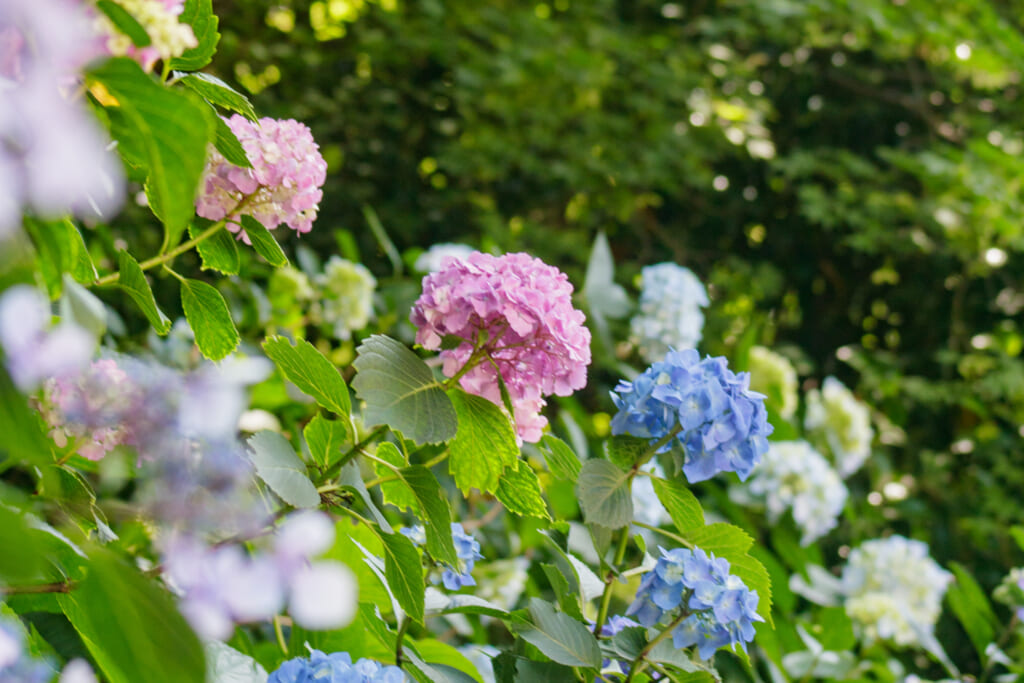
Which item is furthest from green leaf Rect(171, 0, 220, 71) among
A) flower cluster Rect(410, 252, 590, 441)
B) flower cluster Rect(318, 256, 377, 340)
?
flower cluster Rect(318, 256, 377, 340)

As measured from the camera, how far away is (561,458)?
640mm

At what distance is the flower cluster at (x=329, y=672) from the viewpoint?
0.52 meters

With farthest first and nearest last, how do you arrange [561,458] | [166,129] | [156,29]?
[156,29]
[561,458]
[166,129]

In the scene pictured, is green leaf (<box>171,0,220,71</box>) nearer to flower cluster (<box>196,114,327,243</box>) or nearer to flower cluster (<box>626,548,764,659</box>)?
flower cluster (<box>196,114,327,243</box>)

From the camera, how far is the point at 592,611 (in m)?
1.05

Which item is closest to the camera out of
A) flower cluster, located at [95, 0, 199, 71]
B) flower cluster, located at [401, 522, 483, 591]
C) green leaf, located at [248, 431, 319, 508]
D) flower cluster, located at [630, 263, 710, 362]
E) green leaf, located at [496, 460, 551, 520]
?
green leaf, located at [248, 431, 319, 508]

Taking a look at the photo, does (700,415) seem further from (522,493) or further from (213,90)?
(213,90)

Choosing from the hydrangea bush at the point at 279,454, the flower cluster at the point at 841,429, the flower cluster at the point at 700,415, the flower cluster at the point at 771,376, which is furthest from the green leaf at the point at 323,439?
the flower cluster at the point at 841,429

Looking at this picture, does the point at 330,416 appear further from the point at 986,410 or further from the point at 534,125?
the point at 986,410

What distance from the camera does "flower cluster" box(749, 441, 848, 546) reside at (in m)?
1.76

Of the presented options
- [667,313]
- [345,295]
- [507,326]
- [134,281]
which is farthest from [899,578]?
[134,281]

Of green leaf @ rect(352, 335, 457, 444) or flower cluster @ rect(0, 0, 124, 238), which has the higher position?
flower cluster @ rect(0, 0, 124, 238)

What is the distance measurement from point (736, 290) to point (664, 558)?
2.05 meters

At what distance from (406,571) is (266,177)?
0.32m
